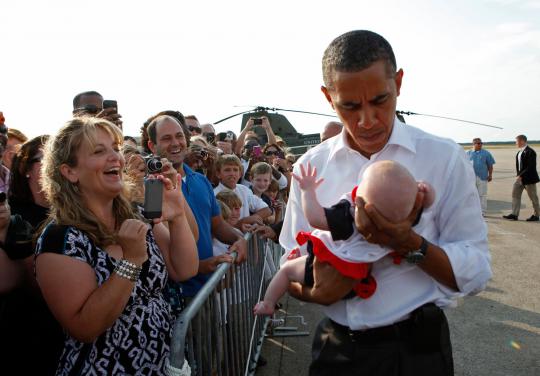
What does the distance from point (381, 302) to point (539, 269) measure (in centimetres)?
658

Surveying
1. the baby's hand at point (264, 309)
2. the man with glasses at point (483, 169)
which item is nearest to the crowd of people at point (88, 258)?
the baby's hand at point (264, 309)

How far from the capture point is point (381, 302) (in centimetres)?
176

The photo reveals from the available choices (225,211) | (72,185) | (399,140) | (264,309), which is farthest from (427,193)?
(225,211)

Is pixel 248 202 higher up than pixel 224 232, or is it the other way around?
pixel 224 232

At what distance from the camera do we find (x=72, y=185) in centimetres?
226

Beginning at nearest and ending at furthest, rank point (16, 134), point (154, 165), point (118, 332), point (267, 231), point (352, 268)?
1. point (352, 268)
2. point (118, 332)
3. point (154, 165)
4. point (16, 134)
5. point (267, 231)

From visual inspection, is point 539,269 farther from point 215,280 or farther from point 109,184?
point 109,184

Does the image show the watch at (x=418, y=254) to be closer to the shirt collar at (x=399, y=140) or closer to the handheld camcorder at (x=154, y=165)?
the shirt collar at (x=399, y=140)

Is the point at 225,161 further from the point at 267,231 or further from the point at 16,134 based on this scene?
the point at 16,134

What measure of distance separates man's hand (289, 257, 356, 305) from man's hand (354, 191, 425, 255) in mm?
210

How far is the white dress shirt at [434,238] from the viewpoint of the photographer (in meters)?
1.69

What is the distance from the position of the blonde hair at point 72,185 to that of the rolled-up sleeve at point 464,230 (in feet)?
4.97

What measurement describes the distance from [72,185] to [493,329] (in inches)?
186

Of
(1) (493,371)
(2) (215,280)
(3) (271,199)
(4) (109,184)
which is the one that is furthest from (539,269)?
(4) (109,184)
